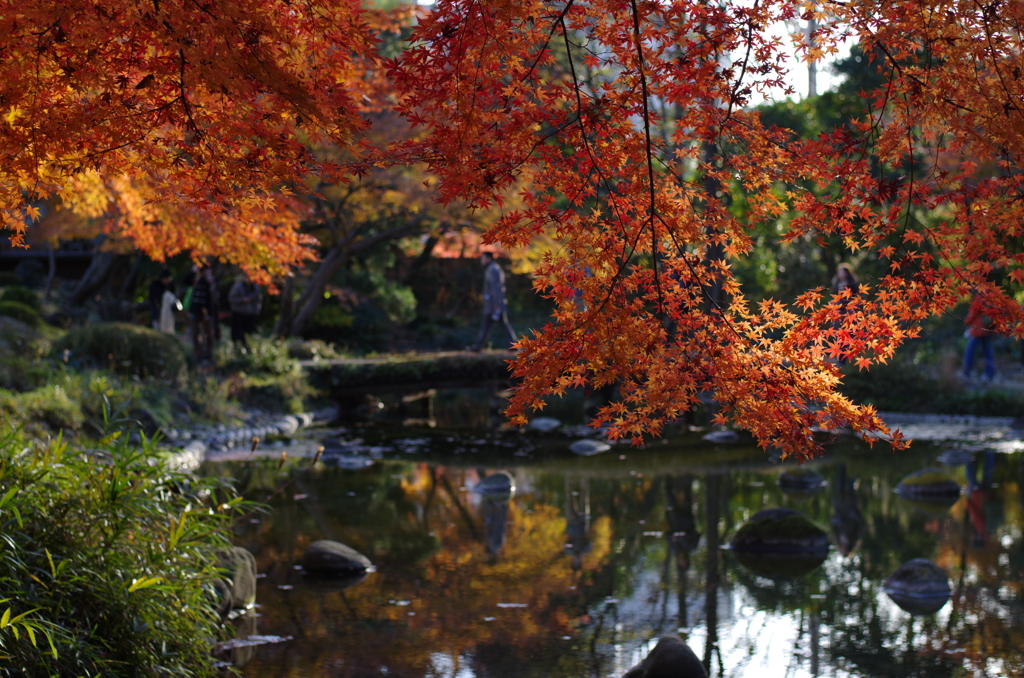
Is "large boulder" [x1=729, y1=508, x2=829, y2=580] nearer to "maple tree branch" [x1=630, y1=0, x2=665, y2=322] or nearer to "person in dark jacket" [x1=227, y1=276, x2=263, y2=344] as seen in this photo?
"maple tree branch" [x1=630, y1=0, x2=665, y2=322]

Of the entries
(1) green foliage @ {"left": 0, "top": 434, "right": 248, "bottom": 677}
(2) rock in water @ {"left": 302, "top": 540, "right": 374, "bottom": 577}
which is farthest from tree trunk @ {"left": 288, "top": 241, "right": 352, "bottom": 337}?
(1) green foliage @ {"left": 0, "top": 434, "right": 248, "bottom": 677}

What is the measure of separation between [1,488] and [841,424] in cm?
356

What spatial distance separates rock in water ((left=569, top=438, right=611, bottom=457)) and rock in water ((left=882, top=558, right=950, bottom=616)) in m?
5.80

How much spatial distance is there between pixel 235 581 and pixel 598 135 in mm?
3489

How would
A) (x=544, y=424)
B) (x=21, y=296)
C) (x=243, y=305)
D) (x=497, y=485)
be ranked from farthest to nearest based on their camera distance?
(x=21, y=296) < (x=243, y=305) < (x=544, y=424) < (x=497, y=485)

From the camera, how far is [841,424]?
3.17 metres

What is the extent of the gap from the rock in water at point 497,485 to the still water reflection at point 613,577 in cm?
16

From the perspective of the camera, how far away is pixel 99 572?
406 cm

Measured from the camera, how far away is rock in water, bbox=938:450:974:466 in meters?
10.7

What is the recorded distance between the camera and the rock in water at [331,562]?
20.6ft

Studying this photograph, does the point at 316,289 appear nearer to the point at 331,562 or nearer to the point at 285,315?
the point at 285,315

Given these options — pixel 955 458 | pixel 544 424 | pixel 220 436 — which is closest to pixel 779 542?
pixel 955 458

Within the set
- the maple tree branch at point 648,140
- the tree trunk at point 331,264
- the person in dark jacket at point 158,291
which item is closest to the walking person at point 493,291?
the tree trunk at point 331,264

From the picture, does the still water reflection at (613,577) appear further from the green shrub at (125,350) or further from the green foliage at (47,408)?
the green shrub at (125,350)
